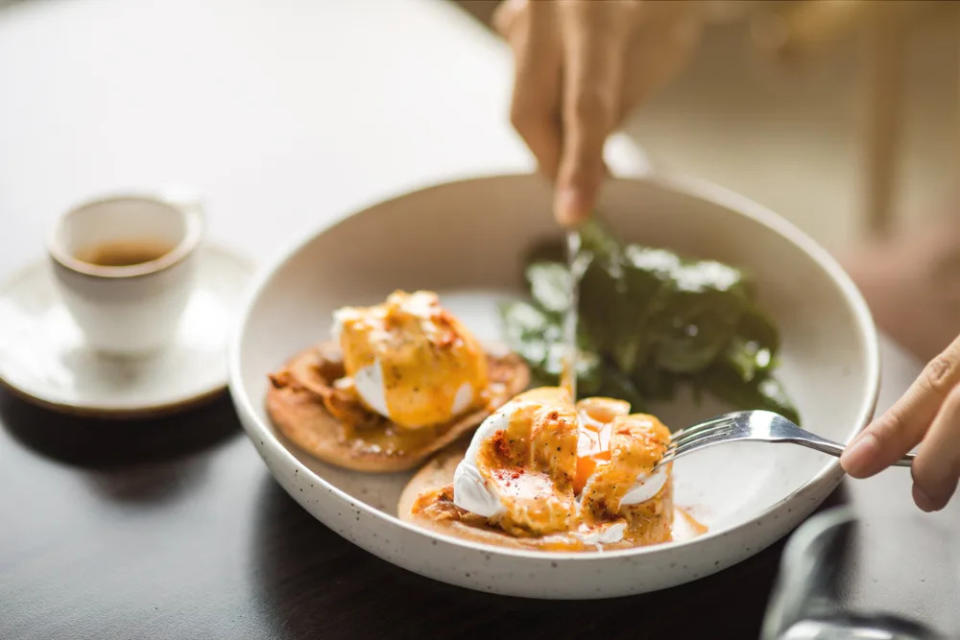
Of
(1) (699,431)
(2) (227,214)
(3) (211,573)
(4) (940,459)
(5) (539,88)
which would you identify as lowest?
(3) (211,573)

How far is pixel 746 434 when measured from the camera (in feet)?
4.08

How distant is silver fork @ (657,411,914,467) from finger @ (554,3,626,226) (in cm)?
47

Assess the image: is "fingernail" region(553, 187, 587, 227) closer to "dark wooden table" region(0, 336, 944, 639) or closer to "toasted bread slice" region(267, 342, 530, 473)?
"toasted bread slice" region(267, 342, 530, 473)

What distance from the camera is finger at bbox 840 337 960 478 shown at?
1147 mm

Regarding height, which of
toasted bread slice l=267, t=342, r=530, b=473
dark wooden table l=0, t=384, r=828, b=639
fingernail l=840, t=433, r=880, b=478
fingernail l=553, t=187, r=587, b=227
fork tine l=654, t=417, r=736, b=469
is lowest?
dark wooden table l=0, t=384, r=828, b=639

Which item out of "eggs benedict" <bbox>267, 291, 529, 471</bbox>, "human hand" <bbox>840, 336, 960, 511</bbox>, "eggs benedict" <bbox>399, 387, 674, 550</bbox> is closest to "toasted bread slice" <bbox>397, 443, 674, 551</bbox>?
"eggs benedict" <bbox>399, 387, 674, 550</bbox>

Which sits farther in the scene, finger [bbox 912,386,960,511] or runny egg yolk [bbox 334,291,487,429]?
runny egg yolk [bbox 334,291,487,429]

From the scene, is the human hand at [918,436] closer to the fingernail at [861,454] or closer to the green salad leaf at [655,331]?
the fingernail at [861,454]

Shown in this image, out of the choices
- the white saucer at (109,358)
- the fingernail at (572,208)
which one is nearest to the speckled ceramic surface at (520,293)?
the white saucer at (109,358)

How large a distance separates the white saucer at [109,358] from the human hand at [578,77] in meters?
0.61

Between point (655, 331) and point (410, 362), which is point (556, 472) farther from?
point (655, 331)

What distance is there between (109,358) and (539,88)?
87 cm

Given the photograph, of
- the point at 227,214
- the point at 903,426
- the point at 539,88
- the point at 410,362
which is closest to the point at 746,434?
the point at 903,426

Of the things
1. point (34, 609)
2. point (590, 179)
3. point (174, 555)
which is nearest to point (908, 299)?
point (590, 179)
